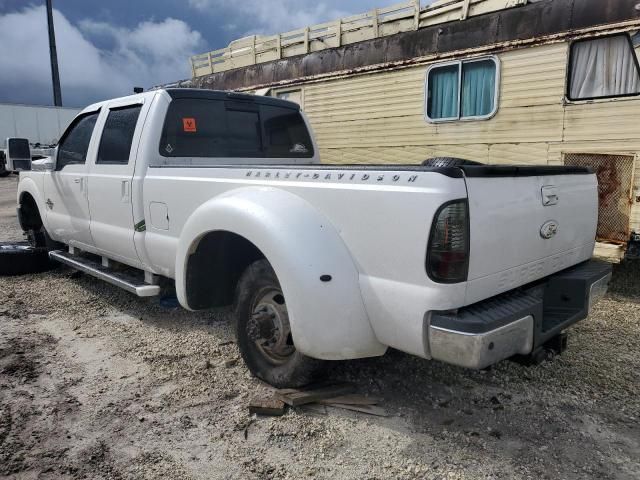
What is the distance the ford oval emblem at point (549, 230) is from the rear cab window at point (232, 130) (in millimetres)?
2581

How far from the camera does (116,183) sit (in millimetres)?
4238

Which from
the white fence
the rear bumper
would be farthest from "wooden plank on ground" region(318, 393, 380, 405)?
the white fence

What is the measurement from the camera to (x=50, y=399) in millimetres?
3129

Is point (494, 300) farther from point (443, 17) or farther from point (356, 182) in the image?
point (443, 17)

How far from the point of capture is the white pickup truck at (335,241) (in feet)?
7.66

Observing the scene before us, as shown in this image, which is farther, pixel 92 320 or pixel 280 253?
pixel 92 320

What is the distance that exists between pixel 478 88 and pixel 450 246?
491 cm

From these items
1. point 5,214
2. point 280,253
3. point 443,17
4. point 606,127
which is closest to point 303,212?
point 280,253

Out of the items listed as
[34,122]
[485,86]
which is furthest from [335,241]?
[34,122]

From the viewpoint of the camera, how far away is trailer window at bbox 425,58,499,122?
648 centimetres

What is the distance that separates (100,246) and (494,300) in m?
3.56

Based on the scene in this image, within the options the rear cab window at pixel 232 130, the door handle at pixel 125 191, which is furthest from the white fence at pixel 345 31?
the door handle at pixel 125 191

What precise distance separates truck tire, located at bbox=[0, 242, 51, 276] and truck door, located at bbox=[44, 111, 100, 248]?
65cm

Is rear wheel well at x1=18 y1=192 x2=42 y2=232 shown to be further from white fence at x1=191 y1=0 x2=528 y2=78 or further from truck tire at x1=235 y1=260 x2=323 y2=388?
white fence at x1=191 y1=0 x2=528 y2=78
